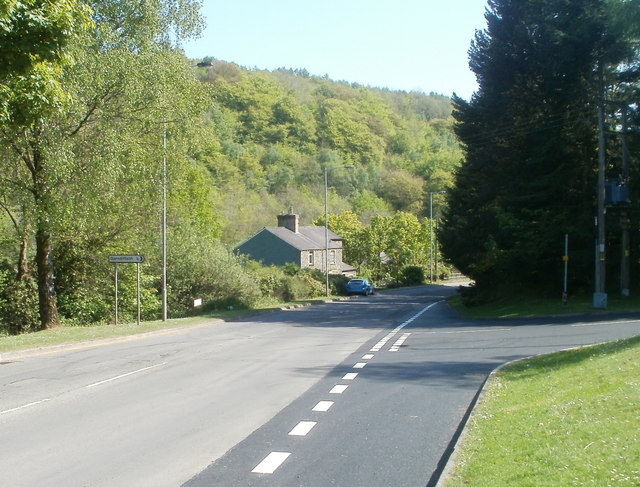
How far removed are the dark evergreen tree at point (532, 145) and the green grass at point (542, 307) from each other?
1553 millimetres

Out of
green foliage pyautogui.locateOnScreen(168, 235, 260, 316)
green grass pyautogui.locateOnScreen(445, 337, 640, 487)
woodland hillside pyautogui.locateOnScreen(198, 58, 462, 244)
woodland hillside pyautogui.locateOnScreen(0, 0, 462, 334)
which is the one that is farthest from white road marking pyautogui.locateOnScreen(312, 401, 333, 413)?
woodland hillside pyautogui.locateOnScreen(198, 58, 462, 244)

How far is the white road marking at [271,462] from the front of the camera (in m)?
7.19

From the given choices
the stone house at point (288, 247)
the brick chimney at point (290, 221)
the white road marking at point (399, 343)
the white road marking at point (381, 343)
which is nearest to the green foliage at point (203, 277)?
the white road marking at point (381, 343)

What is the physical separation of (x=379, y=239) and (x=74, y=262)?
55174 millimetres

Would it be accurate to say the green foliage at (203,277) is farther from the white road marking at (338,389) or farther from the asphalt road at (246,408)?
the white road marking at (338,389)

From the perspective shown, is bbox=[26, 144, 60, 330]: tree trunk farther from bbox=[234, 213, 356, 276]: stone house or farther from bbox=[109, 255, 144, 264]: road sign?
bbox=[234, 213, 356, 276]: stone house

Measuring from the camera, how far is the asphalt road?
23.8 feet

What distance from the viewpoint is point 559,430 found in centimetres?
780

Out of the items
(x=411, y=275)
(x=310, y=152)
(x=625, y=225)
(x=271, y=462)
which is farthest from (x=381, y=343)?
(x=310, y=152)

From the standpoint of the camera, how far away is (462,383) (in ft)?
41.9

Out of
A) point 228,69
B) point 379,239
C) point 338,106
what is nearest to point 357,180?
point 338,106

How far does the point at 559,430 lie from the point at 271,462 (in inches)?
123

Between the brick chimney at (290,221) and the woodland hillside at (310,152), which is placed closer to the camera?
the brick chimney at (290,221)

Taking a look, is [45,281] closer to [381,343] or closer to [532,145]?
[381,343]
